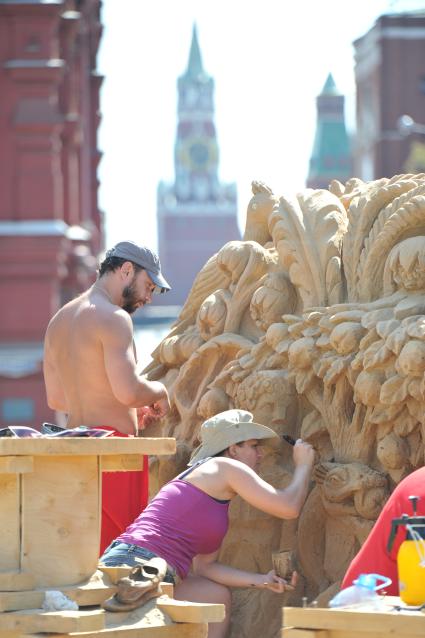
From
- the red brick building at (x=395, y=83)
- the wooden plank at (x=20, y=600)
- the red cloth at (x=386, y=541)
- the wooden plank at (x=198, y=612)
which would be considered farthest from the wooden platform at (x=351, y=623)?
the red brick building at (x=395, y=83)

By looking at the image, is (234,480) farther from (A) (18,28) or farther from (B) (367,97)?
(B) (367,97)

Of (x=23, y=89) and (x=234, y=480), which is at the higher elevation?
(x=23, y=89)

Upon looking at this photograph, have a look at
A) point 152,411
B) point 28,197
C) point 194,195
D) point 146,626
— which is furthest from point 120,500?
point 194,195

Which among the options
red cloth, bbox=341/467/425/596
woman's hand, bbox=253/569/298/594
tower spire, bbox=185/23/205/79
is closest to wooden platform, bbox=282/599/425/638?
red cloth, bbox=341/467/425/596

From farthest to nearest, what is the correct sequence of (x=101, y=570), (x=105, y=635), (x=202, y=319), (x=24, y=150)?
(x=24, y=150), (x=202, y=319), (x=101, y=570), (x=105, y=635)

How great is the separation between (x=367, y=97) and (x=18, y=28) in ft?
134

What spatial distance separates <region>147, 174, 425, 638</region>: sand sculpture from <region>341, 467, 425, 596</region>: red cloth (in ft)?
3.28

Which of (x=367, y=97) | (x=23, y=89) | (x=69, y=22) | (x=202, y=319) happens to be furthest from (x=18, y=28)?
(x=367, y=97)

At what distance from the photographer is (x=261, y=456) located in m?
5.89

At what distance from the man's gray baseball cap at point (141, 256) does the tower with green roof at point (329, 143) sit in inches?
2826

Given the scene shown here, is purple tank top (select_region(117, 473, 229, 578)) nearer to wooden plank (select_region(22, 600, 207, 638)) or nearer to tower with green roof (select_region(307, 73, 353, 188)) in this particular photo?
wooden plank (select_region(22, 600, 207, 638))

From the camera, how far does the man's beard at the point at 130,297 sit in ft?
18.9

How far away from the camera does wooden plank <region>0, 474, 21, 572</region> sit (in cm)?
446

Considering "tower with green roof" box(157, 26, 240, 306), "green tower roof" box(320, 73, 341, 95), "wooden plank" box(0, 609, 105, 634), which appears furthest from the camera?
"tower with green roof" box(157, 26, 240, 306)
